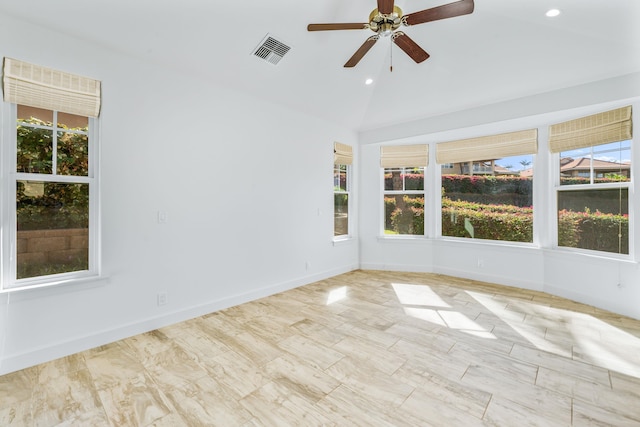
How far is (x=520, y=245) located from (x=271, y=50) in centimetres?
444

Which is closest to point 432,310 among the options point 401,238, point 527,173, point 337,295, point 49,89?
point 337,295

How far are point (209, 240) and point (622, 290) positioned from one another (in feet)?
15.7

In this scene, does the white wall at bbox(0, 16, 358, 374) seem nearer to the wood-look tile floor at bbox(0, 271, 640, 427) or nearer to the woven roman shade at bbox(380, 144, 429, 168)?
the wood-look tile floor at bbox(0, 271, 640, 427)

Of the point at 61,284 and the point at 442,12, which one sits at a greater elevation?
the point at 442,12

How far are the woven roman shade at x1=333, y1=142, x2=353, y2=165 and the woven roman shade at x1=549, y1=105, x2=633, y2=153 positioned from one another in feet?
9.74

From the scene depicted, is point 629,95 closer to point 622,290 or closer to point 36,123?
point 622,290

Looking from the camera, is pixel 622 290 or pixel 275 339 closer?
pixel 275 339

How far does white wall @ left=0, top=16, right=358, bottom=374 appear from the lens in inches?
93.5

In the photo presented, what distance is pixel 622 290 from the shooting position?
11.0ft

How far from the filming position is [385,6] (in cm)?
220

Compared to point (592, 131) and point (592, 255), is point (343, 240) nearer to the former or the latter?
point (592, 255)

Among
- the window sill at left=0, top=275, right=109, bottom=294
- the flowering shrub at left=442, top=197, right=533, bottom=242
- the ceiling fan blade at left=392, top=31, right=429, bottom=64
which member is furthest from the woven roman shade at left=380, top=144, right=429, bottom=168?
the window sill at left=0, top=275, right=109, bottom=294

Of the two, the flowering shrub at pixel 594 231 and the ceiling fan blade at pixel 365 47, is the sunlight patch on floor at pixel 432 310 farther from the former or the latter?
the ceiling fan blade at pixel 365 47

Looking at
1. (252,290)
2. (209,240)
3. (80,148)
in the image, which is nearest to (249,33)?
(80,148)
